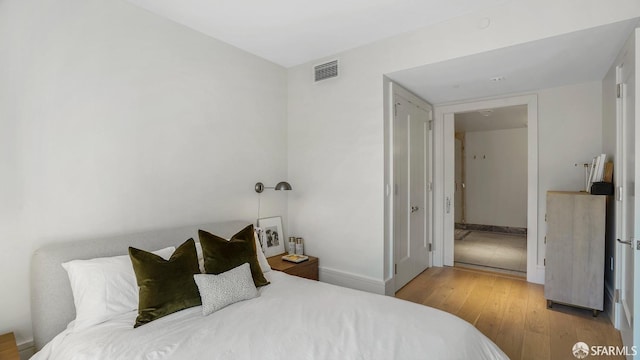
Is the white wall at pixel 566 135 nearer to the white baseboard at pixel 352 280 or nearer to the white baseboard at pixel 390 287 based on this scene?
the white baseboard at pixel 390 287

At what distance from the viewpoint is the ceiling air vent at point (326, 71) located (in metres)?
3.40

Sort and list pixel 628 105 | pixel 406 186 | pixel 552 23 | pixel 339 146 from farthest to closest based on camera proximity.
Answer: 1. pixel 406 186
2. pixel 339 146
3. pixel 552 23
4. pixel 628 105

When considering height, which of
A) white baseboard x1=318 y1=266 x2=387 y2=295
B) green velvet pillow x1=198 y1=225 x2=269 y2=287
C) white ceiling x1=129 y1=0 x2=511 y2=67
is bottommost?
white baseboard x1=318 y1=266 x2=387 y2=295

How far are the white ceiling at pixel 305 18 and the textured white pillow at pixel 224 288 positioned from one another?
203 cm

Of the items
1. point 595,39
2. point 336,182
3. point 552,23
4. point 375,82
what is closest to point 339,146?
point 336,182

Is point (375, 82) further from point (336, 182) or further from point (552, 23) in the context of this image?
point (552, 23)

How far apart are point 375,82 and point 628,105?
190 centimetres

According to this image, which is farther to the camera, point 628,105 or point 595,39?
point 595,39

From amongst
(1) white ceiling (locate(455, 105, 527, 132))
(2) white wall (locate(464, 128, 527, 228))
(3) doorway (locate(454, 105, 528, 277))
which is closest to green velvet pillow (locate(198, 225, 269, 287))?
(1) white ceiling (locate(455, 105, 527, 132))

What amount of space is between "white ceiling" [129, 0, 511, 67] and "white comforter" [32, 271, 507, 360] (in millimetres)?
2206

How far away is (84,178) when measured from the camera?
7.13ft

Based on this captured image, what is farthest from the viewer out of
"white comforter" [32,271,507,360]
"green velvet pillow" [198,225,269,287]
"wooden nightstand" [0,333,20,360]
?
"green velvet pillow" [198,225,269,287]

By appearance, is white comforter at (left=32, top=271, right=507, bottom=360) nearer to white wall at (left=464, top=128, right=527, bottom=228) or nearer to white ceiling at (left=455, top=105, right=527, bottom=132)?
white ceiling at (left=455, top=105, right=527, bottom=132)

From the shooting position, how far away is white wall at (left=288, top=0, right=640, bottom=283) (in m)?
2.70
